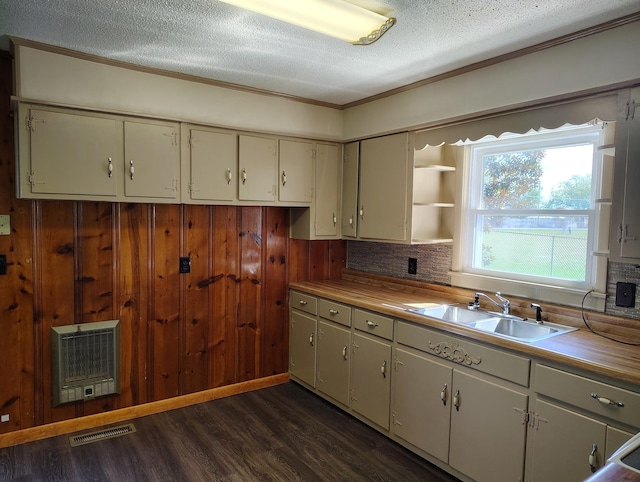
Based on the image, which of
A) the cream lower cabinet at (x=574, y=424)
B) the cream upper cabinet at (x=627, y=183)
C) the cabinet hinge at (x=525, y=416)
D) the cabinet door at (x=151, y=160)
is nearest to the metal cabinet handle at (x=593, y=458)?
the cream lower cabinet at (x=574, y=424)

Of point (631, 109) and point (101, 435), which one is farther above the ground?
point (631, 109)

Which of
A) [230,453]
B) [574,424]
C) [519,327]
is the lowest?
[230,453]

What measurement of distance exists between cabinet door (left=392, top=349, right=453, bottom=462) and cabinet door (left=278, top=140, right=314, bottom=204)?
58.1 inches

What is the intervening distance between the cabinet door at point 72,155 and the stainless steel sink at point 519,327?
93.1 inches

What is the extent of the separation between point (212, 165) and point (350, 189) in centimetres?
117

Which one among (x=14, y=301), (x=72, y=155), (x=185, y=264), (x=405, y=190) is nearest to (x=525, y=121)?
(x=405, y=190)

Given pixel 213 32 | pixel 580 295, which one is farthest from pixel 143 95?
pixel 580 295

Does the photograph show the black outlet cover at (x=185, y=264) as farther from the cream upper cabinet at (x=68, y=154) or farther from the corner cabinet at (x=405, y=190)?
the corner cabinet at (x=405, y=190)

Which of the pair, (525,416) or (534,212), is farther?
(534,212)

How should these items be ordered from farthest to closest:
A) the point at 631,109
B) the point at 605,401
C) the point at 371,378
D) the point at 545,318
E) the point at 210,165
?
the point at 210,165 < the point at 371,378 < the point at 545,318 < the point at 631,109 < the point at 605,401

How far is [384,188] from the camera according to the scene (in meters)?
3.38

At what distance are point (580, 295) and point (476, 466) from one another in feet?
3.61

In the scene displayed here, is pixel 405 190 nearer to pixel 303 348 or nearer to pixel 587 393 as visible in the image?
pixel 303 348

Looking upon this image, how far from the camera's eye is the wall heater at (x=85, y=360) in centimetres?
288
